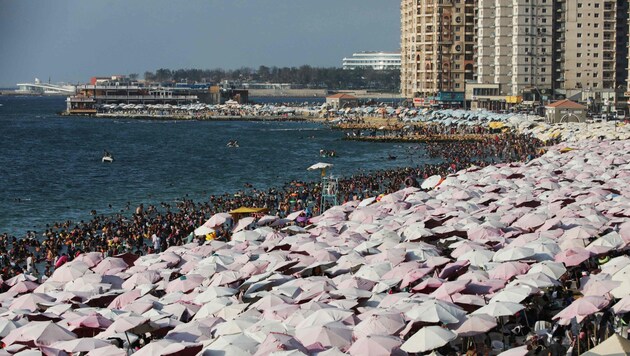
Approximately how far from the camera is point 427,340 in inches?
731

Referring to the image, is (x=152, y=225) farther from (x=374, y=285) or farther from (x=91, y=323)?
(x=91, y=323)

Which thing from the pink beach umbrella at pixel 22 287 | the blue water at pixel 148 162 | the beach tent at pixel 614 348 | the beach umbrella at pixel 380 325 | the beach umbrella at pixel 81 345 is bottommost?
the blue water at pixel 148 162

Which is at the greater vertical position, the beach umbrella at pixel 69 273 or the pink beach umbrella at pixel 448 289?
the pink beach umbrella at pixel 448 289

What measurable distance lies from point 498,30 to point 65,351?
390ft

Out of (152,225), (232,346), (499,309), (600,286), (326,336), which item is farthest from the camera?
(152,225)

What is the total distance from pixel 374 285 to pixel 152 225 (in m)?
23.4

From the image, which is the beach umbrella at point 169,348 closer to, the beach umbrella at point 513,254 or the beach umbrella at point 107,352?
the beach umbrella at point 107,352

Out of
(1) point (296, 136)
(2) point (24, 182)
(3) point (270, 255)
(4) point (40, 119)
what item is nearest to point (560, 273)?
(3) point (270, 255)

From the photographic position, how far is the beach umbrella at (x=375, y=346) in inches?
717

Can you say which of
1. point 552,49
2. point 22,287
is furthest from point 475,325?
point 552,49

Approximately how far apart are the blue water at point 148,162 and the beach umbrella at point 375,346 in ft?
113

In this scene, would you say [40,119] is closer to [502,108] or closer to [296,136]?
[296,136]

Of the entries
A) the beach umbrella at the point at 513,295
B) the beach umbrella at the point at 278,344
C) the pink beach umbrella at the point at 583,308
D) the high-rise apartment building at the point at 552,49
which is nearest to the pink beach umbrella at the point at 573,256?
the beach umbrella at the point at 513,295

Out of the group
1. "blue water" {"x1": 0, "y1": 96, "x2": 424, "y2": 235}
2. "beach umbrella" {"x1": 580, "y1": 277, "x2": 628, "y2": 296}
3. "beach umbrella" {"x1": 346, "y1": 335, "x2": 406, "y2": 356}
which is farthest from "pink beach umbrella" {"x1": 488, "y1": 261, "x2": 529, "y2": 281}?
"blue water" {"x1": 0, "y1": 96, "x2": 424, "y2": 235}
